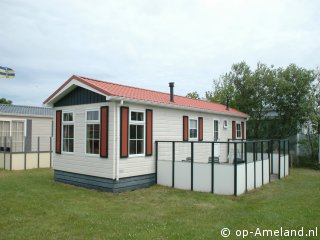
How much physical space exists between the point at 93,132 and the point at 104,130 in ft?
2.48

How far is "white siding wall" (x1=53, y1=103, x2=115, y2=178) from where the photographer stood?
8820 mm

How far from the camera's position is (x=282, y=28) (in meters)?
12.4

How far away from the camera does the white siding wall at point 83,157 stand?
882 cm

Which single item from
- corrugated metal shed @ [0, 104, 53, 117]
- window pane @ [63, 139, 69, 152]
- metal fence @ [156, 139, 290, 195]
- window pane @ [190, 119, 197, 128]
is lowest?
metal fence @ [156, 139, 290, 195]

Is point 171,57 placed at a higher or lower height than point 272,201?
higher

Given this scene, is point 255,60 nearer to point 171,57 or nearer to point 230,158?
point 171,57

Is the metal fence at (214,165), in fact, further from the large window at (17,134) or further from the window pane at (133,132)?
the large window at (17,134)

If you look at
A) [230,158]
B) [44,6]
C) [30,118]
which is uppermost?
[44,6]

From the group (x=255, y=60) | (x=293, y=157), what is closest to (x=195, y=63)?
(x=255, y=60)

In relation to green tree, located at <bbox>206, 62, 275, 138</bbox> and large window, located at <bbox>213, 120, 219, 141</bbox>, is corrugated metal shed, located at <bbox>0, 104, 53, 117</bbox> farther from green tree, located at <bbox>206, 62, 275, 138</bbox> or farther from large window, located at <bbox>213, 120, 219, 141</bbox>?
green tree, located at <bbox>206, 62, 275, 138</bbox>

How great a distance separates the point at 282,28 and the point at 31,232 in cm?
1193

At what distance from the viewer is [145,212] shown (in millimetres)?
6773

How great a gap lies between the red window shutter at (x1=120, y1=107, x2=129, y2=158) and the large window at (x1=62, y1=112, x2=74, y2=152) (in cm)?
238

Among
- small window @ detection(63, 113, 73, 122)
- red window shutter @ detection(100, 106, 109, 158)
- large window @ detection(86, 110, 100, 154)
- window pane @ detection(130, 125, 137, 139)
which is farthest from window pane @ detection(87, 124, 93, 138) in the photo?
window pane @ detection(130, 125, 137, 139)
